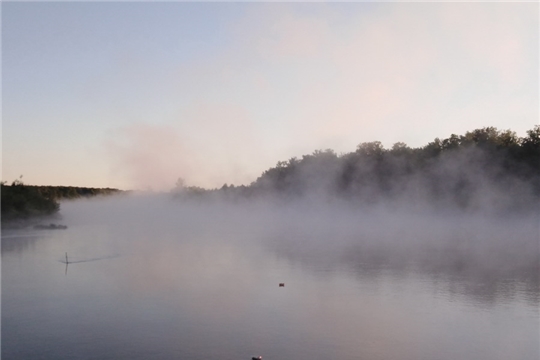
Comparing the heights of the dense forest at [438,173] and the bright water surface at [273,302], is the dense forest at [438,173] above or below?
above

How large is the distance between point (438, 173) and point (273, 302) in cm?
4891

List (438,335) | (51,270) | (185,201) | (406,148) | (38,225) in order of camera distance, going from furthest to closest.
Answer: (185,201)
(406,148)
(38,225)
(51,270)
(438,335)

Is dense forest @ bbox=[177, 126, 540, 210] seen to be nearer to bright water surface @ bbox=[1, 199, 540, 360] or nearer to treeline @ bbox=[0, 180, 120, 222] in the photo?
bright water surface @ bbox=[1, 199, 540, 360]


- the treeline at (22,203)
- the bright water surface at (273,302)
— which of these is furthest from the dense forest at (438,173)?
the treeline at (22,203)

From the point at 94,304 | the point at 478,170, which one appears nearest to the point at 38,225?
the point at 94,304

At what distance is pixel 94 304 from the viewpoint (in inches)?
715

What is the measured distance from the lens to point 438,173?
62.4m

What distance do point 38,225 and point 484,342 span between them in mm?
50523

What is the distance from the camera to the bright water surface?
13.4 meters

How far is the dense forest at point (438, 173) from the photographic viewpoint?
5347 centimetres

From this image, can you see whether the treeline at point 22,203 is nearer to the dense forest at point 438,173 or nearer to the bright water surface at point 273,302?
the bright water surface at point 273,302

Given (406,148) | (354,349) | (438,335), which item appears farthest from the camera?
(406,148)

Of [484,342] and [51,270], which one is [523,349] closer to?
[484,342]

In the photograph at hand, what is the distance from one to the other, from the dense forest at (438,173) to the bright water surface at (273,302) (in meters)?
20.0
